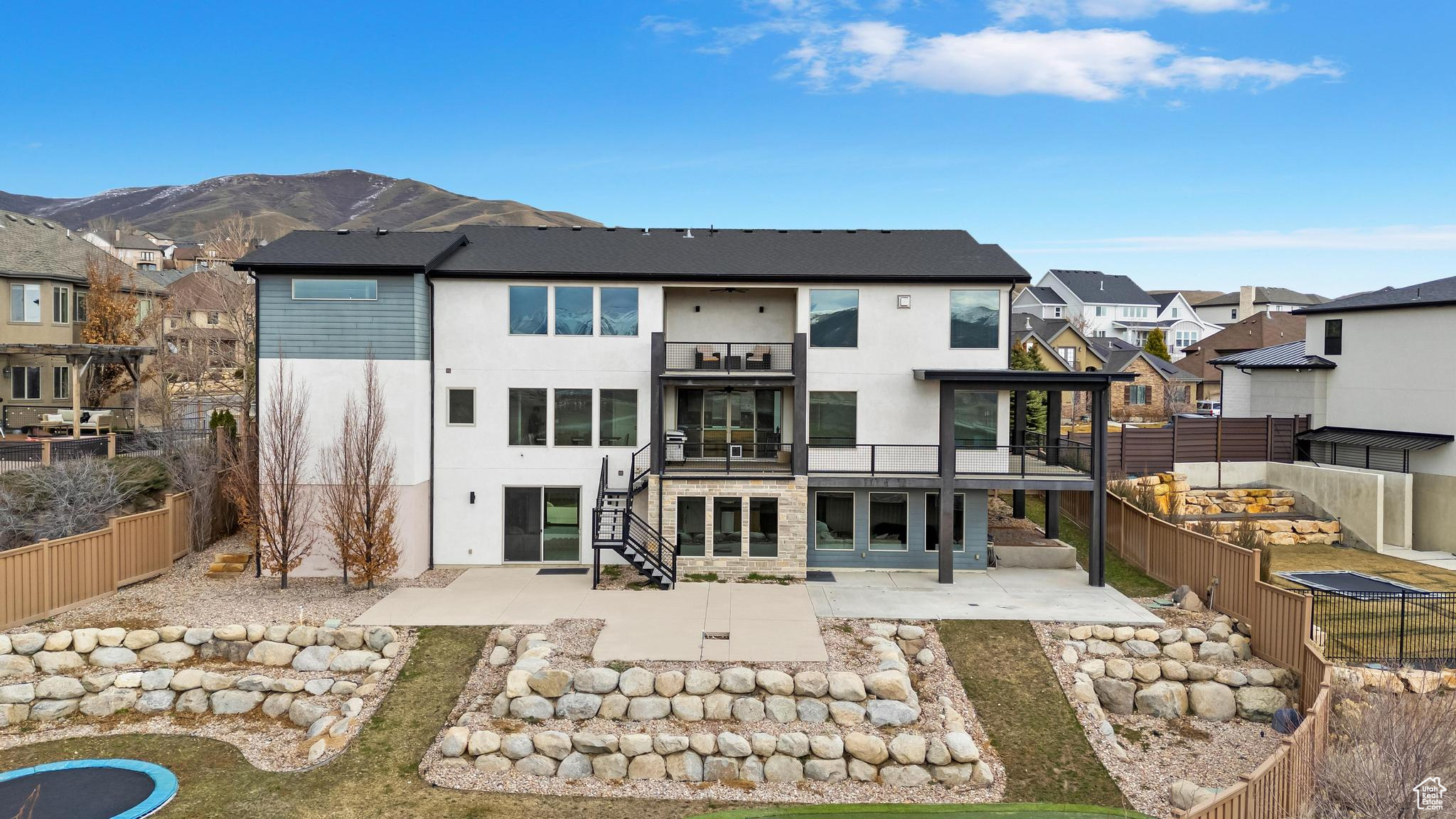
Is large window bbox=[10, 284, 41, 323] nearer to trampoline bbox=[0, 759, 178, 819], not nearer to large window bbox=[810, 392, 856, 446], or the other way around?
trampoline bbox=[0, 759, 178, 819]

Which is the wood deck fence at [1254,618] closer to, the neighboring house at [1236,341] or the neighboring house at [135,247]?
the neighboring house at [1236,341]

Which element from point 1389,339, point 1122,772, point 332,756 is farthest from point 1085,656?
point 1389,339

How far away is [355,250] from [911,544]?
48.6 feet

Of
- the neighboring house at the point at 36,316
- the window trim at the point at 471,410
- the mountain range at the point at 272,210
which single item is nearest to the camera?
the window trim at the point at 471,410

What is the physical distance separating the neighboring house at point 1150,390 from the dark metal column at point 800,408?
3545 centimetres

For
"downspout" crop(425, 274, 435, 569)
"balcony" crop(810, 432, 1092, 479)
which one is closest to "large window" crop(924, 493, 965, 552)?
"balcony" crop(810, 432, 1092, 479)

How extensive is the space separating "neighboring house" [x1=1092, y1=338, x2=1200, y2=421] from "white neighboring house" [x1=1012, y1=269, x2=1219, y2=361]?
24.4 m

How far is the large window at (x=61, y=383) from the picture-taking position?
91.7ft

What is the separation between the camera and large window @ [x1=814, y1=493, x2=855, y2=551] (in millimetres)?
19312

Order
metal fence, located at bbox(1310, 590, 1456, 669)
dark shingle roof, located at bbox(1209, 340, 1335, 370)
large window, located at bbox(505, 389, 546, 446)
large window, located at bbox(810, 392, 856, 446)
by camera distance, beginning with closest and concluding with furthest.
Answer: metal fence, located at bbox(1310, 590, 1456, 669) → large window, located at bbox(505, 389, 546, 446) → large window, located at bbox(810, 392, 856, 446) → dark shingle roof, located at bbox(1209, 340, 1335, 370)

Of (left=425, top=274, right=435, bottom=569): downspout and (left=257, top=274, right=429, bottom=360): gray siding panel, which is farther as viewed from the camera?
(left=425, top=274, right=435, bottom=569): downspout

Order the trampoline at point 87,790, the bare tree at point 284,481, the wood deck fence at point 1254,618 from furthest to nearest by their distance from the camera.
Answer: the bare tree at point 284,481 < the trampoline at point 87,790 < the wood deck fence at point 1254,618

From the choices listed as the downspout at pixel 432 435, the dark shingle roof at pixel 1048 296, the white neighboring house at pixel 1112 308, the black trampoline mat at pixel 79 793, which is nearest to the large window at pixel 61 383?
the downspout at pixel 432 435

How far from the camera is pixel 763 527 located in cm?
1859
